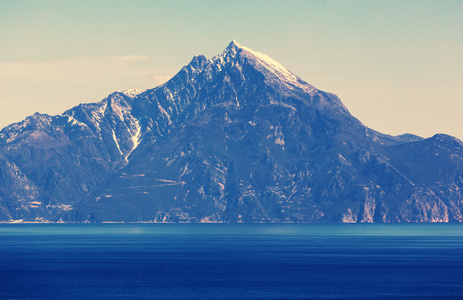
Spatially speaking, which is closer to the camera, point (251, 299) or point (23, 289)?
point (251, 299)

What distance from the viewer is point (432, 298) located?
18338 cm

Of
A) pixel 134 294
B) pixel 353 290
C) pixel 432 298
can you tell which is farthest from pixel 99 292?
pixel 432 298

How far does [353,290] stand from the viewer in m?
196

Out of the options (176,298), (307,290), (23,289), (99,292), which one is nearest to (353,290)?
(307,290)

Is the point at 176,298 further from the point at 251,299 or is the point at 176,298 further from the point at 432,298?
the point at 432,298

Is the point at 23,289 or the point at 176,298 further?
the point at 23,289

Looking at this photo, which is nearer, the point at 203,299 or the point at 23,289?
the point at 203,299

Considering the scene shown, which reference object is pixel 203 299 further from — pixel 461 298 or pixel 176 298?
pixel 461 298

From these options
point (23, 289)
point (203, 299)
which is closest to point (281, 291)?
point (203, 299)

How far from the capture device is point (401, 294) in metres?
189

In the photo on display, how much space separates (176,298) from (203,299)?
19.2 ft

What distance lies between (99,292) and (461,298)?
Answer: 249 feet

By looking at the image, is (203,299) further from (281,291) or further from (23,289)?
(23,289)

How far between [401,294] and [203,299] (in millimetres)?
41915
